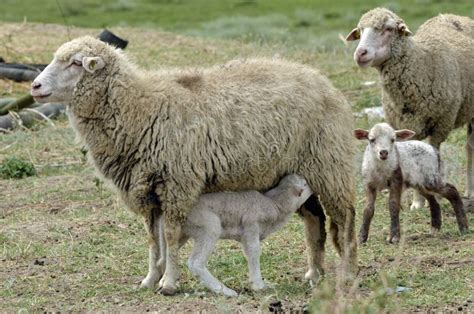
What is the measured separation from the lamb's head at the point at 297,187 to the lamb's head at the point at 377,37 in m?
2.55

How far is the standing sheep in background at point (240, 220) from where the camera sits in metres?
8.71

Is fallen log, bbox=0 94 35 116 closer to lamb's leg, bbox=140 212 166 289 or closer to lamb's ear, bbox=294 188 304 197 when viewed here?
lamb's leg, bbox=140 212 166 289

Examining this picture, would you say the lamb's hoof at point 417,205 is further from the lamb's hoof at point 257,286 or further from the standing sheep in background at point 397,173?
the lamb's hoof at point 257,286

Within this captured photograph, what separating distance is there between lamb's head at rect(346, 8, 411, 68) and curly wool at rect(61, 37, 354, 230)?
2204 mm

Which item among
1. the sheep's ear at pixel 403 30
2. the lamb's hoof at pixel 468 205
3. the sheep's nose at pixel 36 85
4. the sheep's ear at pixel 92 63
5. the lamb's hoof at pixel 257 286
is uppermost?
the sheep's ear at pixel 92 63

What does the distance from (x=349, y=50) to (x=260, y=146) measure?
41.6 ft

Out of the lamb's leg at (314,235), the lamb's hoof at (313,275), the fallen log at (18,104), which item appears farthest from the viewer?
the fallen log at (18,104)

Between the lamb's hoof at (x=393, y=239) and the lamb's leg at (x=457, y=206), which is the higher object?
the lamb's leg at (x=457, y=206)

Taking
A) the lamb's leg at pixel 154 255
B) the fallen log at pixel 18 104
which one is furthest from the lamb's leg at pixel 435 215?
the fallen log at pixel 18 104

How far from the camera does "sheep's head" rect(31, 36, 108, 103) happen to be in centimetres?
882

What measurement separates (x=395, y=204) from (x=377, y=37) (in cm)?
174

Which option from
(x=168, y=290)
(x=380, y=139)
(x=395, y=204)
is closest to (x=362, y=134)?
(x=380, y=139)

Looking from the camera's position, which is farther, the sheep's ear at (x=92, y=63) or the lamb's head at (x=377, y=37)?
the lamb's head at (x=377, y=37)

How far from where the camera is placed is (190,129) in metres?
8.77
